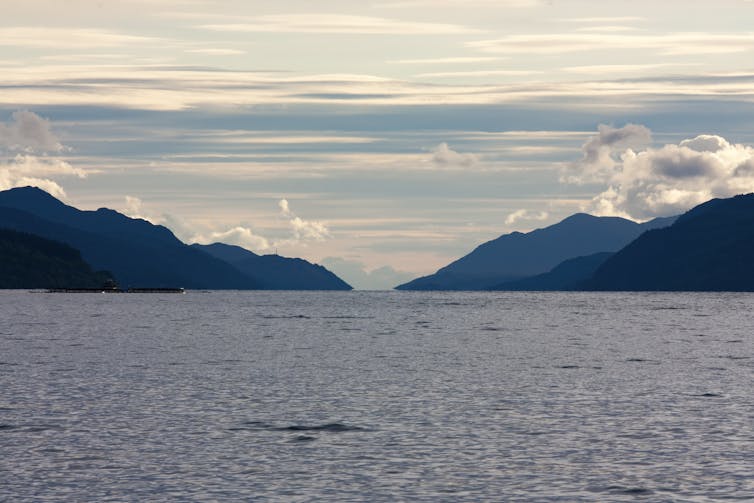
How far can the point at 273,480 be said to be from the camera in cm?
4506

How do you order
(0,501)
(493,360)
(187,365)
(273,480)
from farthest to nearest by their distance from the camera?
(493,360)
(187,365)
(273,480)
(0,501)

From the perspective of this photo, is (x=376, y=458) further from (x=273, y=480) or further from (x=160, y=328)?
(x=160, y=328)

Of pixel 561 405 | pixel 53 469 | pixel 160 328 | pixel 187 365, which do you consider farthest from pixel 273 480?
pixel 160 328

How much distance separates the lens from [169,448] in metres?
52.5

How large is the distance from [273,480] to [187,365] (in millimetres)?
59284

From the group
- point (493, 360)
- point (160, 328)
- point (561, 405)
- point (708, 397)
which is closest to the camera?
point (561, 405)

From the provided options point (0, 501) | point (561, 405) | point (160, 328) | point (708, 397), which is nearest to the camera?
point (0, 501)

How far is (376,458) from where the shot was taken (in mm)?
50188

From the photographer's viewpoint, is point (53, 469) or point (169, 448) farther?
point (169, 448)

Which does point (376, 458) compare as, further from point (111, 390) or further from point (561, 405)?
point (111, 390)

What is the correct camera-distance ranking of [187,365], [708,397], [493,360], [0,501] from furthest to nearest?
[493,360] < [187,365] < [708,397] < [0,501]

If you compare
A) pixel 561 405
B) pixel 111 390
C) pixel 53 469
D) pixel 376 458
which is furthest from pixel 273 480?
pixel 111 390

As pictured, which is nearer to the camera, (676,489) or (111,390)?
(676,489)

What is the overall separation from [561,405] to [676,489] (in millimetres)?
26722
